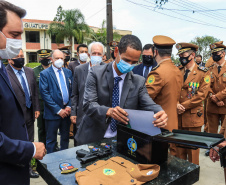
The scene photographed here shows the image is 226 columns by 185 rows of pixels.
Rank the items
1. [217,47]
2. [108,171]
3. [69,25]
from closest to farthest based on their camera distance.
A: [108,171] < [217,47] < [69,25]

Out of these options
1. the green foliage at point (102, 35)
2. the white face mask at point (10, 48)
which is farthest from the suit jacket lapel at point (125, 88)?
the green foliage at point (102, 35)

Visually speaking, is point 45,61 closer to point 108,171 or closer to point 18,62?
point 18,62

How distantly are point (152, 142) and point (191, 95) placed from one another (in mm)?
2272

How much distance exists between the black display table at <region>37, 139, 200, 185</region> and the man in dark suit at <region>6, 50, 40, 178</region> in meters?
1.81

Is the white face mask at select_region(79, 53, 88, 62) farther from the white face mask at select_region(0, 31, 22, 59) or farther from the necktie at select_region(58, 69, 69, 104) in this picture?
the white face mask at select_region(0, 31, 22, 59)

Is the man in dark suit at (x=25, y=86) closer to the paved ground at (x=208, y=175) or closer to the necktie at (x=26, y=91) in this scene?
the necktie at (x=26, y=91)

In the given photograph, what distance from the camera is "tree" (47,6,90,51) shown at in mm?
24906

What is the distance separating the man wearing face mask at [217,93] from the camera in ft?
13.8

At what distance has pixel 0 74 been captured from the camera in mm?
1278

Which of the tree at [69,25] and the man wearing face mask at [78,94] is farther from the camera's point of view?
the tree at [69,25]

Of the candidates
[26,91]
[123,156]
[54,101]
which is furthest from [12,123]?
[54,101]

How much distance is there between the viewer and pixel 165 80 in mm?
2703

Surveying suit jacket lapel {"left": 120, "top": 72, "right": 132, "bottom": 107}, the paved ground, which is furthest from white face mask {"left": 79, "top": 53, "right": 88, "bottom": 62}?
suit jacket lapel {"left": 120, "top": 72, "right": 132, "bottom": 107}

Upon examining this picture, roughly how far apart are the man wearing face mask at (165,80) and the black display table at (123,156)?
1.37 metres
